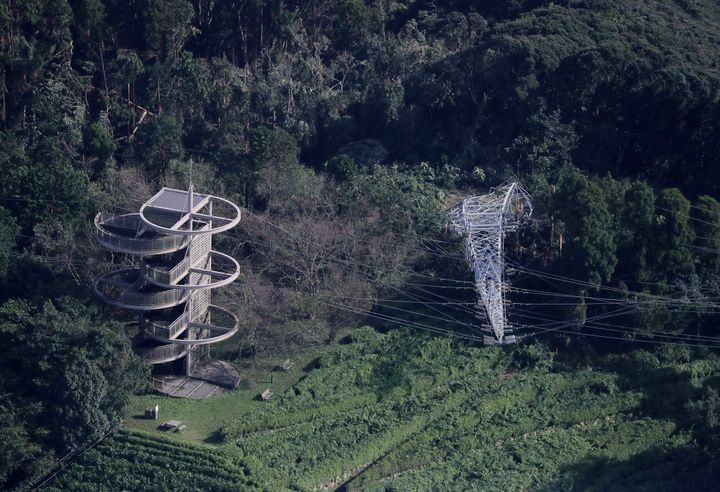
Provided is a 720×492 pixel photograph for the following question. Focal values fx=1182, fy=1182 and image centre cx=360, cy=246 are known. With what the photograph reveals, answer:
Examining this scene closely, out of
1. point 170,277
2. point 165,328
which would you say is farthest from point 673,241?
point 165,328

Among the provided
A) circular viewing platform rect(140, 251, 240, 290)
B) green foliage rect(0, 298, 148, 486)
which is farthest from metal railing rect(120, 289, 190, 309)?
green foliage rect(0, 298, 148, 486)

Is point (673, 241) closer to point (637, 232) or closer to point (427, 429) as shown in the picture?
point (637, 232)

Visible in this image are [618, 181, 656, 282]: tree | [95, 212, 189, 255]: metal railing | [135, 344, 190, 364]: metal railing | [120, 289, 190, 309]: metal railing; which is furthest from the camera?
[618, 181, 656, 282]: tree

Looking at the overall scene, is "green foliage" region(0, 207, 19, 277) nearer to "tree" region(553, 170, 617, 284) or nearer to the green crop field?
the green crop field

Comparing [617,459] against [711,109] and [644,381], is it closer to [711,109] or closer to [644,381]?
[644,381]

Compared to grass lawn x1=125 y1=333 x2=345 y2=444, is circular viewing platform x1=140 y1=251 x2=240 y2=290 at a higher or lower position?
higher

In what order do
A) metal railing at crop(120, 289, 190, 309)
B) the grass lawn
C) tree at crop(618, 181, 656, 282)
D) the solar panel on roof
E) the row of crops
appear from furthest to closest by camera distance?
tree at crop(618, 181, 656, 282), the solar panel on roof, metal railing at crop(120, 289, 190, 309), the grass lawn, the row of crops

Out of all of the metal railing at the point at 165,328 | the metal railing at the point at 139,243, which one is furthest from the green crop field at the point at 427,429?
the metal railing at the point at 139,243
